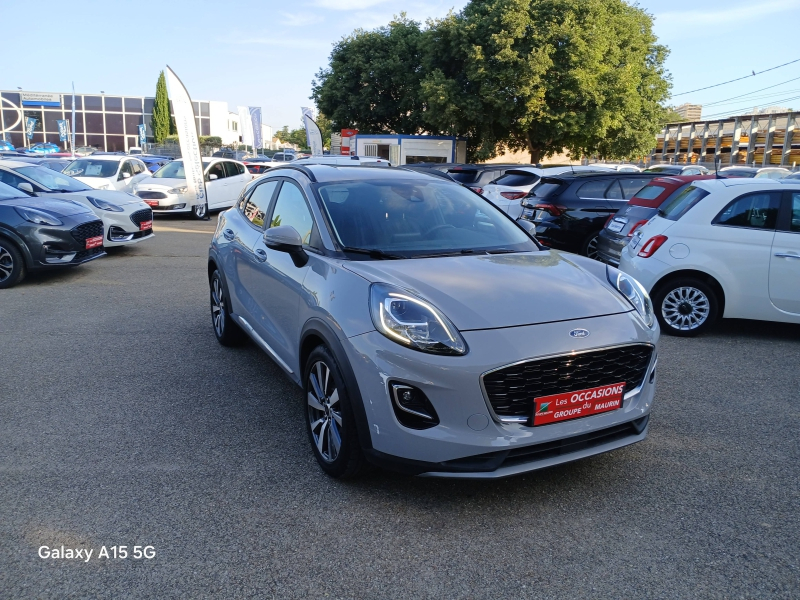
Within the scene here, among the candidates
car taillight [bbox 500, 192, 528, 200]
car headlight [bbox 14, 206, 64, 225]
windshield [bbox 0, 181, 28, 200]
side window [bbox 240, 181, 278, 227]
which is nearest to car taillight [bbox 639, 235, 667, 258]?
side window [bbox 240, 181, 278, 227]

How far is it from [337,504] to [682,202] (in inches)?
205

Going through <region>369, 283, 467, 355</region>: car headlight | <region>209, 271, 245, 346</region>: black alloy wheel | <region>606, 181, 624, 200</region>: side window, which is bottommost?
<region>209, 271, 245, 346</region>: black alloy wheel

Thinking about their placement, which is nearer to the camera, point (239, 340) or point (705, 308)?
point (239, 340)

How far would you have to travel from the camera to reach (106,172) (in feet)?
58.2

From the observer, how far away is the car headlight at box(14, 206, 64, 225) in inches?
342

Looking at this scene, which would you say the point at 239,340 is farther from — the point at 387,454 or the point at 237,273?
the point at 387,454

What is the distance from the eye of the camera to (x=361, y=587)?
8.80ft

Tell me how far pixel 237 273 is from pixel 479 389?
2905 mm

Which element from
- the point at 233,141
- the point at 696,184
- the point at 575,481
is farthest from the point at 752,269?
the point at 233,141

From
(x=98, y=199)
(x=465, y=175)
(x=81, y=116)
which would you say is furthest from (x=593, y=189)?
(x=81, y=116)

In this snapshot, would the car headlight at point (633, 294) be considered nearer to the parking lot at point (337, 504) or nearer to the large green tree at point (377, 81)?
the parking lot at point (337, 504)

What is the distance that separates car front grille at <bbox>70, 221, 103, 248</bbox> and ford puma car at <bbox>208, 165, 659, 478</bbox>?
5.71 meters

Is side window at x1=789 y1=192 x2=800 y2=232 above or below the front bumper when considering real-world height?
above

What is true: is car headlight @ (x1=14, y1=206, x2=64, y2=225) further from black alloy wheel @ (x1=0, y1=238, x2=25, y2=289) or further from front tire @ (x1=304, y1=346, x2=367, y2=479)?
front tire @ (x1=304, y1=346, x2=367, y2=479)
